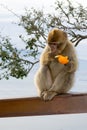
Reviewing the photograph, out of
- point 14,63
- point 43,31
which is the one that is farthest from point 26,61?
point 43,31

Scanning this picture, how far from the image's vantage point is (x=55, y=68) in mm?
2012

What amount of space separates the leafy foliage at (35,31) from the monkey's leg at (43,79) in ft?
6.92

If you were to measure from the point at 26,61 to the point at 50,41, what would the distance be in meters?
2.34

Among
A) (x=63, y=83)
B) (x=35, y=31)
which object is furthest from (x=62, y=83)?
(x=35, y=31)

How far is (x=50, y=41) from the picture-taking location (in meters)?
2.01

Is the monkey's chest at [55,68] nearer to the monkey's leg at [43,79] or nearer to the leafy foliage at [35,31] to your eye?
the monkey's leg at [43,79]

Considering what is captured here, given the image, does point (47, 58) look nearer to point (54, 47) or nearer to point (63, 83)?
point (54, 47)

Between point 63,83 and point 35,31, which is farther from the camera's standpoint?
point 35,31

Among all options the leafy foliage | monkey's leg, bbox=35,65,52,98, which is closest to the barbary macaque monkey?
monkey's leg, bbox=35,65,52,98

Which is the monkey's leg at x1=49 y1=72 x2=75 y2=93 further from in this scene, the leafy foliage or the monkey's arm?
the leafy foliage

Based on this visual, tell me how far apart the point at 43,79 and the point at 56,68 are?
0.10 meters

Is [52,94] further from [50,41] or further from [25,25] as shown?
[25,25]

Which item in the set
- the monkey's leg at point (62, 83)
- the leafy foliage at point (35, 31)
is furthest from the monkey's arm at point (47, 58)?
the leafy foliage at point (35, 31)

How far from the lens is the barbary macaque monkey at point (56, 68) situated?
6.30 ft
